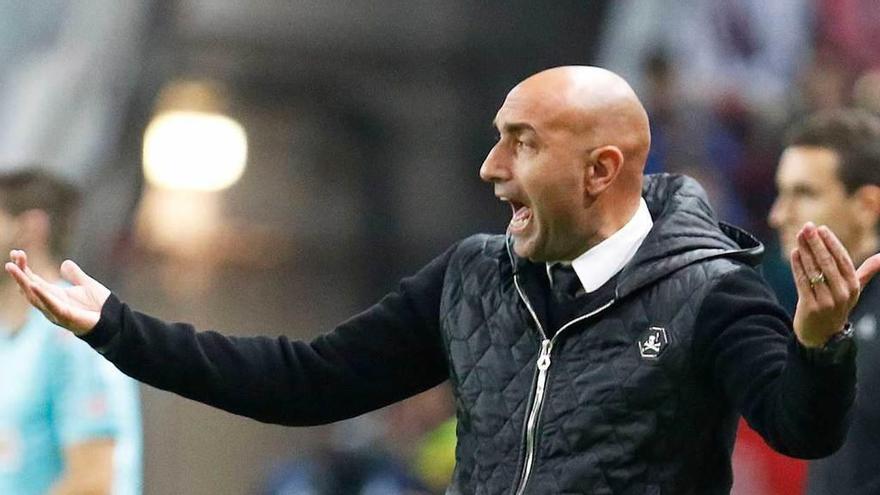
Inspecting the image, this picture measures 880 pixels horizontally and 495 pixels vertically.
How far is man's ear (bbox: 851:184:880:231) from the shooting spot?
4.28 metres

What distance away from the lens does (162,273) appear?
7281 millimetres

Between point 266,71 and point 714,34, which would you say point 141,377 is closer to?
point 266,71

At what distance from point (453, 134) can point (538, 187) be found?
4870 millimetres

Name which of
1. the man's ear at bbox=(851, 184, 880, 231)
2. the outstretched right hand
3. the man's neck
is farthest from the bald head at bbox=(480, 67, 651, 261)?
the man's neck

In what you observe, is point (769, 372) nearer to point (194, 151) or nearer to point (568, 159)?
point (568, 159)

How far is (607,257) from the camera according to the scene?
Result: 285cm

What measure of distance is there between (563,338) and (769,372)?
1.24 ft

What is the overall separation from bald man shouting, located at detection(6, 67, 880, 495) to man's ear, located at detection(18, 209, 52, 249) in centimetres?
200

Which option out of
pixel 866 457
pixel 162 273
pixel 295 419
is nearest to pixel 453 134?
pixel 162 273

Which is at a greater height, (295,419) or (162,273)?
(295,419)

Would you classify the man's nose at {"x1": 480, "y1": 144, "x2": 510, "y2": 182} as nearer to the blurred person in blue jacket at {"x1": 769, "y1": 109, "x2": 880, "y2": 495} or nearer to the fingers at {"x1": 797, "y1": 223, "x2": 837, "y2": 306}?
the fingers at {"x1": 797, "y1": 223, "x2": 837, "y2": 306}

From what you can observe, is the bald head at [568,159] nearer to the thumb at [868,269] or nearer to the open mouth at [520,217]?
the open mouth at [520,217]

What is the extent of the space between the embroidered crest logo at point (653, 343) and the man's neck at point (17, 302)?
251 centimetres

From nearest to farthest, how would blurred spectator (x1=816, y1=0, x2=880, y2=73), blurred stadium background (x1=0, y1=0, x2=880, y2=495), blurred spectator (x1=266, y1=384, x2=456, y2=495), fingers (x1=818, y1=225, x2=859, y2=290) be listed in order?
1. fingers (x1=818, y1=225, x2=859, y2=290)
2. blurred spectator (x1=266, y1=384, x2=456, y2=495)
3. blurred stadium background (x1=0, y1=0, x2=880, y2=495)
4. blurred spectator (x1=816, y1=0, x2=880, y2=73)
